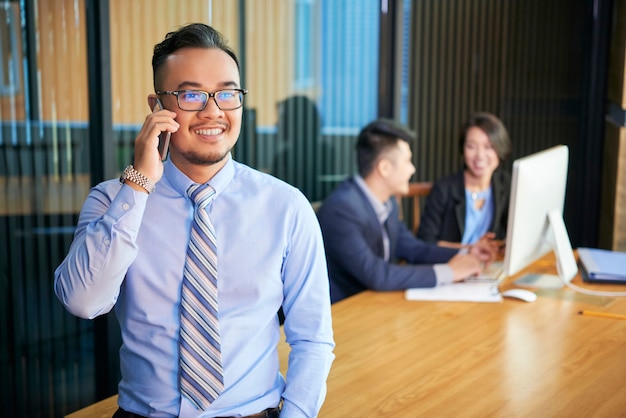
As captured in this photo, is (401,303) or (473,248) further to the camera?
(473,248)

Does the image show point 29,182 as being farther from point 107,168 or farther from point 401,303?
point 401,303

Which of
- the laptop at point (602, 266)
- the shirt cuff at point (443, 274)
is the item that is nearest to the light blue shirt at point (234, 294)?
the shirt cuff at point (443, 274)

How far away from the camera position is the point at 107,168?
297cm

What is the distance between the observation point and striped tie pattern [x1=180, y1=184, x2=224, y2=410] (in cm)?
165

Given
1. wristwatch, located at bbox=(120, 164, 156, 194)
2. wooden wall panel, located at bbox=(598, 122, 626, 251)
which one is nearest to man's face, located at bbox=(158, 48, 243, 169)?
wristwatch, located at bbox=(120, 164, 156, 194)

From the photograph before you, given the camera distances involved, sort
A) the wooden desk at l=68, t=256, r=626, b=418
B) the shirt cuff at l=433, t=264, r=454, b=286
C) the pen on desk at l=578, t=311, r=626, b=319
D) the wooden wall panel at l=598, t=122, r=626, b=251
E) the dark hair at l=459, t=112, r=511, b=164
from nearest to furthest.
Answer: the wooden desk at l=68, t=256, r=626, b=418 < the pen on desk at l=578, t=311, r=626, b=319 < the shirt cuff at l=433, t=264, r=454, b=286 < the dark hair at l=459, t=112, r=511, b=164 < the wooden wall panel at l=598, t=122, r=626, b=251

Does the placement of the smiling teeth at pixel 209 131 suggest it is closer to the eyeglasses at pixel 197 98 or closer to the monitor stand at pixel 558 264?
the eyeglasses at pixel 197 98

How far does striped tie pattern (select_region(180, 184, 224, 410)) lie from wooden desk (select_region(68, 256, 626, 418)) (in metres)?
0.37

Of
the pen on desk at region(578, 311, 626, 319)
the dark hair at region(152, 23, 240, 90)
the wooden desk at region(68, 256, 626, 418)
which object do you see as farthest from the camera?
the pen on desk at region(578, 311, 626, 319)

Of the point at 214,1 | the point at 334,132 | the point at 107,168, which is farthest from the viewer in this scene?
the point at 334,132

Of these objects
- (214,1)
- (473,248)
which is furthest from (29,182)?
(473,248)

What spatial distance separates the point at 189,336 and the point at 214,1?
6.68 ft

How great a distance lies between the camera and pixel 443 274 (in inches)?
116

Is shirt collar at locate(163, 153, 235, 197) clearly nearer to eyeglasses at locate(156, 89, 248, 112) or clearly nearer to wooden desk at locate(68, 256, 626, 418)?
eyeglasses at locate(156, 89, 248, 112)
